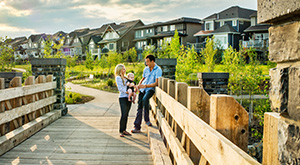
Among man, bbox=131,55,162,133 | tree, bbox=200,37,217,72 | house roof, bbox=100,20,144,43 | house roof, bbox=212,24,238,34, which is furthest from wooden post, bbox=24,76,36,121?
house roof, bbox=100,20,144,43

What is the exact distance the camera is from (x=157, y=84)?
23.4ft

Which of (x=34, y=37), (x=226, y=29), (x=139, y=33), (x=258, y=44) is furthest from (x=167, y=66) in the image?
(x=34, y=37)

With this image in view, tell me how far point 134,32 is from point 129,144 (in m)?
57.4

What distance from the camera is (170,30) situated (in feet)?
172

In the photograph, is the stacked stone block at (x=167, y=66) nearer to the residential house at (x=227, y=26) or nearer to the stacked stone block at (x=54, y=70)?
the stacked stone block at (x=54, y=70)

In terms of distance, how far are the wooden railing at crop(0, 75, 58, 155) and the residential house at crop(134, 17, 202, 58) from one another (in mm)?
40768

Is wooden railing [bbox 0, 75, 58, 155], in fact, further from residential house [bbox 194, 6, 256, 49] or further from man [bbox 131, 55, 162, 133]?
residential house [bbox 194, 6, 256, 49]

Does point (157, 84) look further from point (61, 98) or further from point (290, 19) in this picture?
point (290, 19)

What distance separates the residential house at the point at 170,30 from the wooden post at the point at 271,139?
4677 cm

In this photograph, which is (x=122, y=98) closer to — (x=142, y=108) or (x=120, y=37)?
(x=142, y=108)

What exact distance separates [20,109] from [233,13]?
45815 mm

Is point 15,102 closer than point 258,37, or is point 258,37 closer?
point 15,102

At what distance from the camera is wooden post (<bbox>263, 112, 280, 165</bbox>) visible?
142 cm

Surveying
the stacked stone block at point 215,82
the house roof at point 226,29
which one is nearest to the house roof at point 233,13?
the house roof at point 226,29
